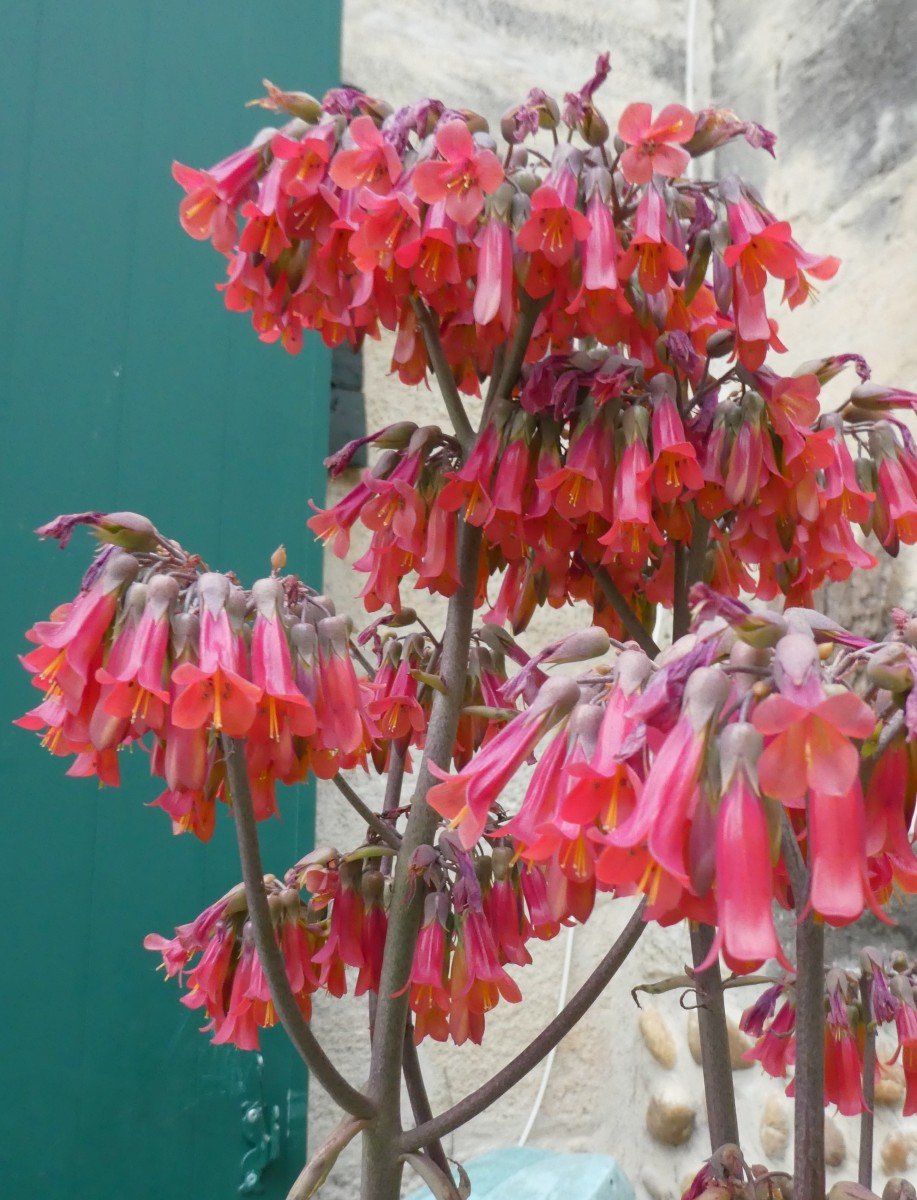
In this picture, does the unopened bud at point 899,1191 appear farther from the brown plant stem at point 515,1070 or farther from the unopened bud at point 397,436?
the unopened bud at point 397,436

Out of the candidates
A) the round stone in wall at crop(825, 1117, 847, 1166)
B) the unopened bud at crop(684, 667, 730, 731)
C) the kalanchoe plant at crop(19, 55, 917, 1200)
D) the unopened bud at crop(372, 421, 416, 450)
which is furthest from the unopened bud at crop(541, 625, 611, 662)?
the round stone in wall at crop(825, 1117, 847, 1166)

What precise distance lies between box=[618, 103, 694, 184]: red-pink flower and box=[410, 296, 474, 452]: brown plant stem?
0.18 m

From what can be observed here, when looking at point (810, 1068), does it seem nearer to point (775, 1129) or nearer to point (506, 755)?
point (506, 755)

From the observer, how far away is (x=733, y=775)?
0.37 metres

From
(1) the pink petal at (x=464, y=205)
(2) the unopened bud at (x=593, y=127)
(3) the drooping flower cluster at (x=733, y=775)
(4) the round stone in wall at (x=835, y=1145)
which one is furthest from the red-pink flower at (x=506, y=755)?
(4) the round stone in wall at (x=835, y=1145)

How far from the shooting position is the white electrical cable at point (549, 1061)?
158 cm

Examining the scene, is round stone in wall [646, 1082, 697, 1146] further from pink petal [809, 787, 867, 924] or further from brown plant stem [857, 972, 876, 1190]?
pink petal [809, 787, 867, 924]

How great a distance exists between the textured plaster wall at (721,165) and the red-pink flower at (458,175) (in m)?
0.87

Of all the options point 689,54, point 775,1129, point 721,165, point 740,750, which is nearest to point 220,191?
point 740,750

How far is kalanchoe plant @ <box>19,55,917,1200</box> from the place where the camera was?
0.54 meters

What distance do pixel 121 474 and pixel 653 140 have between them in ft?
3.00

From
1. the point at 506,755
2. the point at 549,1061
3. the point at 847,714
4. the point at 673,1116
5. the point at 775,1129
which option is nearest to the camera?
the point at 847,714

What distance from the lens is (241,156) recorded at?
2.45ft

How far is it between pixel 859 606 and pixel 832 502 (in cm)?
66
